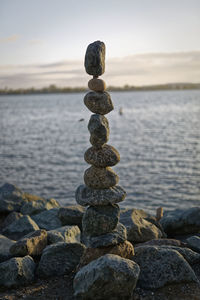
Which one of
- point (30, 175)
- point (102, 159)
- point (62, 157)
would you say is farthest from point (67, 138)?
point (102, 159)

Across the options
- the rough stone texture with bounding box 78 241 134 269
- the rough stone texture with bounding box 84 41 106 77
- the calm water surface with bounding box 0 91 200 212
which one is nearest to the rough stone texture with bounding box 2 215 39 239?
the rough stone texture with bounding box 78 241 134 269

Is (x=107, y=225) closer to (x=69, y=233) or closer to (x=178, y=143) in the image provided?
(x=69, y=233)

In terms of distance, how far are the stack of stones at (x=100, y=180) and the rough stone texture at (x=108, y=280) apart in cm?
100

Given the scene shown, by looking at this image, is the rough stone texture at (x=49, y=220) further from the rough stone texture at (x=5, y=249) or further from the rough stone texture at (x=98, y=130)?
the rough stone texture at (x=98, y=130)

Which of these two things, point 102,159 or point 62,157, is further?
point 62,157

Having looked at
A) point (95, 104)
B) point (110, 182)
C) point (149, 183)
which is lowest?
point (149, 183)

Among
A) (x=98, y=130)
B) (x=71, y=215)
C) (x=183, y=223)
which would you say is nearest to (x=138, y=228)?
(x=183, y=223)

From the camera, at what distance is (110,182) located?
8.20 m

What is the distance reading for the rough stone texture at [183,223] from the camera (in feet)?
38.2

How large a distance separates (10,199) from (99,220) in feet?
25.6

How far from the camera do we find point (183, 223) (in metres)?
11.7

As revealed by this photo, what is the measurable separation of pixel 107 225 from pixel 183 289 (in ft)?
6.84

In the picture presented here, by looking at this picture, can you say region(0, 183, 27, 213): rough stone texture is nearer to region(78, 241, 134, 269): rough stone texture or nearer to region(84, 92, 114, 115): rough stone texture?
region(78, 241, 134, 269): rough stone texture

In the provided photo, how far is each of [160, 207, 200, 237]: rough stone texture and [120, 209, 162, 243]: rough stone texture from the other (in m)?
0.90
